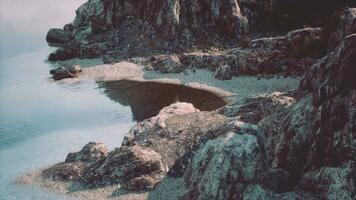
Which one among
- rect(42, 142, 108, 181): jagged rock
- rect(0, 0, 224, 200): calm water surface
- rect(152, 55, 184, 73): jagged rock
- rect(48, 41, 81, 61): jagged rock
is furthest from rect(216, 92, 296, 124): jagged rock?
rect(48, 41, 81, 61): jagged rock

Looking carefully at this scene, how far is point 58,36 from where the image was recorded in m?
101

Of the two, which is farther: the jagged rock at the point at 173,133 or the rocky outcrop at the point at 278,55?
the rocky outcrop at the point at 278,55

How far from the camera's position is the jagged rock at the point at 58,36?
100269mm

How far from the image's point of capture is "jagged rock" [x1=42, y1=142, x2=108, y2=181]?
3253 centimetres

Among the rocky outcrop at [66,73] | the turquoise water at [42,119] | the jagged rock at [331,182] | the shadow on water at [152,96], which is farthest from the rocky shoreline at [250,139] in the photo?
the shadow on water at [152,96]

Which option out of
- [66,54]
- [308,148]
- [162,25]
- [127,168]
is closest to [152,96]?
[127,168]

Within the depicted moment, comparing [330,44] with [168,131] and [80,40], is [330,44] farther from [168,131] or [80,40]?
[80,40]

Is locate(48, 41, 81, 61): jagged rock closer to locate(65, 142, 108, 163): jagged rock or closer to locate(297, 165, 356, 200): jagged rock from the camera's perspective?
locate(65, 142, 108, 163): jagged rock

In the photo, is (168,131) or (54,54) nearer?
(168,131)

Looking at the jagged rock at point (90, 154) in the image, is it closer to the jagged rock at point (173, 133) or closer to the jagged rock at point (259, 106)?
Result: the jagged rock at point (173, 133)

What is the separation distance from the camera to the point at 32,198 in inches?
1179

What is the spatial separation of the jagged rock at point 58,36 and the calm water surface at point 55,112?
18869mm

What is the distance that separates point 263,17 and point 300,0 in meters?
6.67

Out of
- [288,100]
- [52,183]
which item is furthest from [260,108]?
[52,183]
